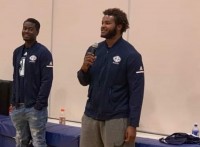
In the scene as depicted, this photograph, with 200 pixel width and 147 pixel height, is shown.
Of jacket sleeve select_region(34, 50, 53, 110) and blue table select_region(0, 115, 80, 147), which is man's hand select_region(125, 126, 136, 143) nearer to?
jacket sleeve select_region(34, 50, 53, 110)

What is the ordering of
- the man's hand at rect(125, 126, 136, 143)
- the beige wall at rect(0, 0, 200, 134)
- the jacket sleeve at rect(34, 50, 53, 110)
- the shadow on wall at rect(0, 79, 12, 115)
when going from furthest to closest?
the shadow on wall at rect(0, 79, 12, 115), the beige wall at rect(0, 0, 200, 134), the jacket sleeve at rect(34, 50, 53, 110), the man's hand at rect(125, 126, 136, 143)

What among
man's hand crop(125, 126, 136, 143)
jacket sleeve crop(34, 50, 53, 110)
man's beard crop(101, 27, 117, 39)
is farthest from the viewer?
jacket sleeve crop(34, 50, 53, 110)

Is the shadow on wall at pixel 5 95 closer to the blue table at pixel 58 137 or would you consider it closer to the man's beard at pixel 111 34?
the blue table at pixel 58 137

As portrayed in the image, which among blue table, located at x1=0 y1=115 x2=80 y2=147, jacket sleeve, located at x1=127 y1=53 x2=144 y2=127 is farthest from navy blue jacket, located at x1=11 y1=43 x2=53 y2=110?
jacket sleeve, located at x1=127 y1=53 x2=144 y2=127

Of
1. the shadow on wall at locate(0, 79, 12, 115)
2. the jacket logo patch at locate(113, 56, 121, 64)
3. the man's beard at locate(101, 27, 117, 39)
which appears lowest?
the shadow on wall at locate(0, 79, 12, 115)

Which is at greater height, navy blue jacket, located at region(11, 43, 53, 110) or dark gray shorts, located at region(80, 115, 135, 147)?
navy blue jacket, located at region(11, 43, 53, 110)

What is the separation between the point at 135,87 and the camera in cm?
239

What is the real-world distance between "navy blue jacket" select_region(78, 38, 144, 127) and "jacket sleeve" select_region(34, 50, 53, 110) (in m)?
0.64

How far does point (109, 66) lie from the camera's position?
2.46 metres

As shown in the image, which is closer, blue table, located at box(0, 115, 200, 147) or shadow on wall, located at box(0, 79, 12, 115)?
blue table, located at box(0, 115, 200, 147)

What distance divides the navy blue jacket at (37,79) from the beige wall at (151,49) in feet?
3.27

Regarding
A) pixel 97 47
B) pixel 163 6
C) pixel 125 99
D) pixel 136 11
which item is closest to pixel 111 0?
pixel 136 11

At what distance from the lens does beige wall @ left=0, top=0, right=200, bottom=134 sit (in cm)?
338

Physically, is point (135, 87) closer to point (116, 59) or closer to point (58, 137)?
point (116, 59)
